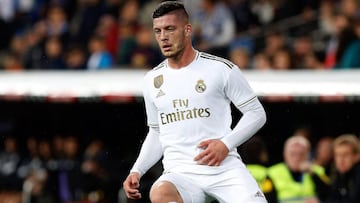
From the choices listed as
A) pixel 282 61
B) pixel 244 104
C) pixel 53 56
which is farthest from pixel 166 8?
pixel 53 56

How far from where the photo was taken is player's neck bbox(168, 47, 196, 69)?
26.3 ft

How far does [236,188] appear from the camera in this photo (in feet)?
25.5

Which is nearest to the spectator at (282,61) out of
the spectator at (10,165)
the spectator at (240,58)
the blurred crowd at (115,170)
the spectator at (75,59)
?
the spectator at (240,58)

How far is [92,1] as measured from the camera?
20.1 m

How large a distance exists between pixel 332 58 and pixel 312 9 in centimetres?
242

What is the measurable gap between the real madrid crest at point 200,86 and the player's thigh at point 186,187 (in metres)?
0.58

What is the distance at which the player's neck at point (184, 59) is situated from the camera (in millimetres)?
8023

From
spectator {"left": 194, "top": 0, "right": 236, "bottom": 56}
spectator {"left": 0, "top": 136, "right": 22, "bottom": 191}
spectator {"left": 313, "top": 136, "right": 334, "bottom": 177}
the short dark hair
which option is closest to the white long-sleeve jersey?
the short dark hair

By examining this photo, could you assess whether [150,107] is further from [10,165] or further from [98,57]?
[98,57]

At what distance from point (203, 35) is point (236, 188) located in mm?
10112

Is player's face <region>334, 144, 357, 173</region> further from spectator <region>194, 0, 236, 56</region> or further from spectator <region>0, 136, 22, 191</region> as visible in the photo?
spectator <region>0, 136, 22, 191</region>

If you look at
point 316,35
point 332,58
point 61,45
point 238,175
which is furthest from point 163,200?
point 61,45

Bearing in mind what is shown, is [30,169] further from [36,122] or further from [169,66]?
[169,66]

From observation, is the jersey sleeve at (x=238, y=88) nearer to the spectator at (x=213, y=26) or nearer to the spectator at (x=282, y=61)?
the spectator at (x=282, y=61)
